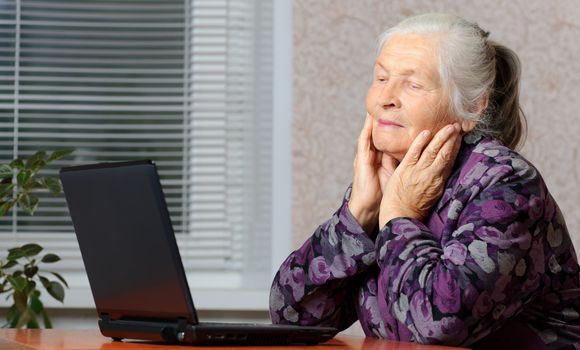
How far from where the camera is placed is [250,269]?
127 inches

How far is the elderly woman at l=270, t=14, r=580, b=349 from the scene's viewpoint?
1.63 metres

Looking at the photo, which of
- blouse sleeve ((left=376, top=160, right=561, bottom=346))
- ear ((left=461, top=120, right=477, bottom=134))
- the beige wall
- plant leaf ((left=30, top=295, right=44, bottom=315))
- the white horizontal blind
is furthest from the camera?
the white horizontal blind

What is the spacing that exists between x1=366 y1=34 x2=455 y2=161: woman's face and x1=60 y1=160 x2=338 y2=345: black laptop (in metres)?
0.46

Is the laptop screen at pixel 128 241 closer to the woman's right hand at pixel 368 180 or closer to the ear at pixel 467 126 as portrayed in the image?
the woman's right hand at pixel 368 180

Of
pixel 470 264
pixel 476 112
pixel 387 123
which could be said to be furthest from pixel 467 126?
pixel 470 264

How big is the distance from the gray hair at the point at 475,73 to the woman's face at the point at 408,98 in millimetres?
18

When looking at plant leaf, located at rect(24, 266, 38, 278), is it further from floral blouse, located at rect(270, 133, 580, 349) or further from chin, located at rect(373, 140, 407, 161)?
chin, located at rect(373, 140, 407, 161)

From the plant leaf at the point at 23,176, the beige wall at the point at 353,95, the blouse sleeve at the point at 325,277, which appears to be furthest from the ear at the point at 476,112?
the plant leaf at the point at 23,176

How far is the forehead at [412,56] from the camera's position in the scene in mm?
1902

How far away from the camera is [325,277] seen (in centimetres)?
191

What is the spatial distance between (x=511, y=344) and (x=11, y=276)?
151 cm

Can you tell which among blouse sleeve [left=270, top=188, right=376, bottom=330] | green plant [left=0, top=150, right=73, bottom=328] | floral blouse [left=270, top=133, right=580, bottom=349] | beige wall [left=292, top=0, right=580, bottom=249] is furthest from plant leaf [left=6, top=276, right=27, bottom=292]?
floral blouse [left=270, top=133, right=580, bottom=349]

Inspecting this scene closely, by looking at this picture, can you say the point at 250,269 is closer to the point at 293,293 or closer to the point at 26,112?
the point at 26,112

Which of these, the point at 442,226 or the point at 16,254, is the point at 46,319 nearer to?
the point at 16,254
